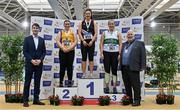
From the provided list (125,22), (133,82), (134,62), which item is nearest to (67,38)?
(134,62)

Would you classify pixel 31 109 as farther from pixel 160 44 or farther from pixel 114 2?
pixel 114 2

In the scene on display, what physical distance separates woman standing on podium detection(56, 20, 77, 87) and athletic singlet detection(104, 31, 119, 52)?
0.66m

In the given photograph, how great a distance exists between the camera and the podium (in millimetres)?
6977

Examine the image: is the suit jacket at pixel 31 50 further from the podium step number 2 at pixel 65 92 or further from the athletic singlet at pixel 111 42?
the athletic singlet at pixel 111 42

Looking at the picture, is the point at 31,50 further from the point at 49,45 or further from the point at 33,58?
the point at 49,45

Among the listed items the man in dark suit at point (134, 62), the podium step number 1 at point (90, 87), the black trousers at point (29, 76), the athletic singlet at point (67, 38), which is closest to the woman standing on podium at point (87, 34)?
the athletic singlet at point (67, 38)

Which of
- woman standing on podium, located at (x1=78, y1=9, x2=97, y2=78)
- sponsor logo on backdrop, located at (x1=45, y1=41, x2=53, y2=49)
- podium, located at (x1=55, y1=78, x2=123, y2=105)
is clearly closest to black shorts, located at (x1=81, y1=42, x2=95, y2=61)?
woman standing on podium, located at (x1=78, y1=9, x2=97, y2=78)

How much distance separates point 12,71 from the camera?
303 inches

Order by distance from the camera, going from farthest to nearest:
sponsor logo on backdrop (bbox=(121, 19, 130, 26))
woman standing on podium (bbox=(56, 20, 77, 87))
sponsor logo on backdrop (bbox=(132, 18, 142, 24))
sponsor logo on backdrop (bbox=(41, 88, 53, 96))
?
sponsor logo on backdrop (bbox=(121, 19, 130, 26))
sponsor logo on backdrop (bbox=(132, 18, 142, 24))
sponsor logo on backdrop (bbox=(41, 88, 53, 96))
woman standing on podium (bbox=(56, 20, 77, 87))

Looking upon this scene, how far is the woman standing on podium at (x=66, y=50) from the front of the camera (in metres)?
7.09

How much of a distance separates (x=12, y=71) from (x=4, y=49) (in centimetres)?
52

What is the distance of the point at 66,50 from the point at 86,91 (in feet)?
3.04

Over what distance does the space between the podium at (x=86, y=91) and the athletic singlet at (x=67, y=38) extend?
2.64ft

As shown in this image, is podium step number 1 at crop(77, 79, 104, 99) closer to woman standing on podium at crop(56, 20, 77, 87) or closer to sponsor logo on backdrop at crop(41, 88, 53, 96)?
woman standing on podium at crop(56, 20, 77, 87)
